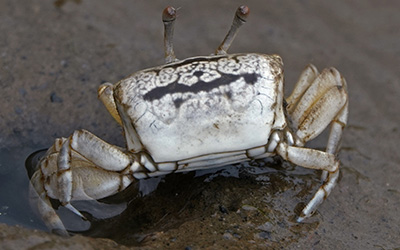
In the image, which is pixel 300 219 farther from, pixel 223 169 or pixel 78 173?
pixel 78 173

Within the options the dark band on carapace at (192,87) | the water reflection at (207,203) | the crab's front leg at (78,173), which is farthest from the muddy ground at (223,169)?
the dark band on carapace at (192,87)

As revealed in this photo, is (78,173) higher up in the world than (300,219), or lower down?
higher up

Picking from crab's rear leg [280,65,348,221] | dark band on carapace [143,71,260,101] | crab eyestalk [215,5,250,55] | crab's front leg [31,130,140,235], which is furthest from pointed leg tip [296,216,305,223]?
crab eyestalk [215,5,250,55]

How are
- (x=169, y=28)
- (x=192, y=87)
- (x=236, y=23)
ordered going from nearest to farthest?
(x=192, y=87) < (x=169, y=28) < (x=236, y=23)

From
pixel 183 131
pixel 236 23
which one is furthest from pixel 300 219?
pixel 236 23

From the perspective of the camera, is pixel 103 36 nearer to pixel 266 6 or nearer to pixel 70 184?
pixel 266 6

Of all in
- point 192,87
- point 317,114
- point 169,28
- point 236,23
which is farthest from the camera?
point 317,114

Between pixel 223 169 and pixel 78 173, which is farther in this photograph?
pixel 223 169

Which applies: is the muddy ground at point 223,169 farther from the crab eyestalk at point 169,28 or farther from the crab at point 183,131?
the crab eyestalk at point 169,28
